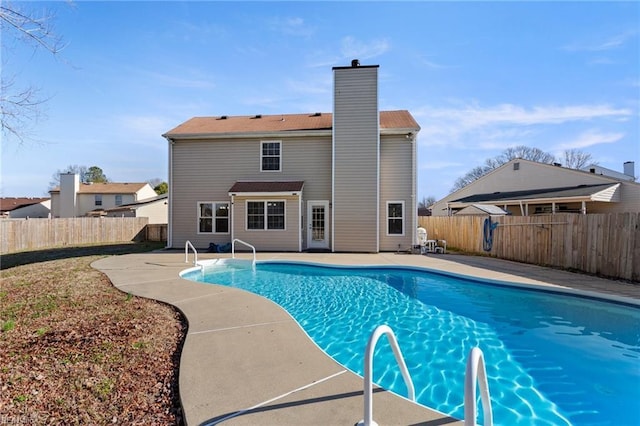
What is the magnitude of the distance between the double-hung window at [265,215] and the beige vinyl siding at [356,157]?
2.60 metres

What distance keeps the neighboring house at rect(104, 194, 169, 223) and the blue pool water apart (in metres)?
27.2

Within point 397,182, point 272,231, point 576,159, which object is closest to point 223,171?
point 272,231

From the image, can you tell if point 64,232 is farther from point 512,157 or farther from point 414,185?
point 512,157

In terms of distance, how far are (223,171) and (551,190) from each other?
22.3 m

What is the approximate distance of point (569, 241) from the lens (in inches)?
416

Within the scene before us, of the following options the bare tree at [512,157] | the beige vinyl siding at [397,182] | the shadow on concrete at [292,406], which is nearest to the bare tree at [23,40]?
the shadow on concrete at [292,406]

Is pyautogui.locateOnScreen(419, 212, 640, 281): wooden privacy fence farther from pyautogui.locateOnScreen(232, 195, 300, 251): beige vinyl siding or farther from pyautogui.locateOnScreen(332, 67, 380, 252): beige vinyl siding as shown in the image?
pyautogui.locateOnScreen(232, 195, 300, 251): beige vinyl siding

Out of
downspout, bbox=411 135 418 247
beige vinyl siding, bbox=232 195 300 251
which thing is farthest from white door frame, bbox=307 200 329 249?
downspout, bbox=411 135 418 247

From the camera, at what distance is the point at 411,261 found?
1238cm

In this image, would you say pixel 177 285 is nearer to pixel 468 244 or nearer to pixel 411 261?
pixel 411 261

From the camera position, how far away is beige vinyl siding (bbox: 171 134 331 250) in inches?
615

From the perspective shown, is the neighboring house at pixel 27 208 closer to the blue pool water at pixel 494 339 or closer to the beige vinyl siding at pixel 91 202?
the beige vinyl siding at pixel 91 202

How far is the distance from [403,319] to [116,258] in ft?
37.6

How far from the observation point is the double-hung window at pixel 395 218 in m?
A: 15.3
